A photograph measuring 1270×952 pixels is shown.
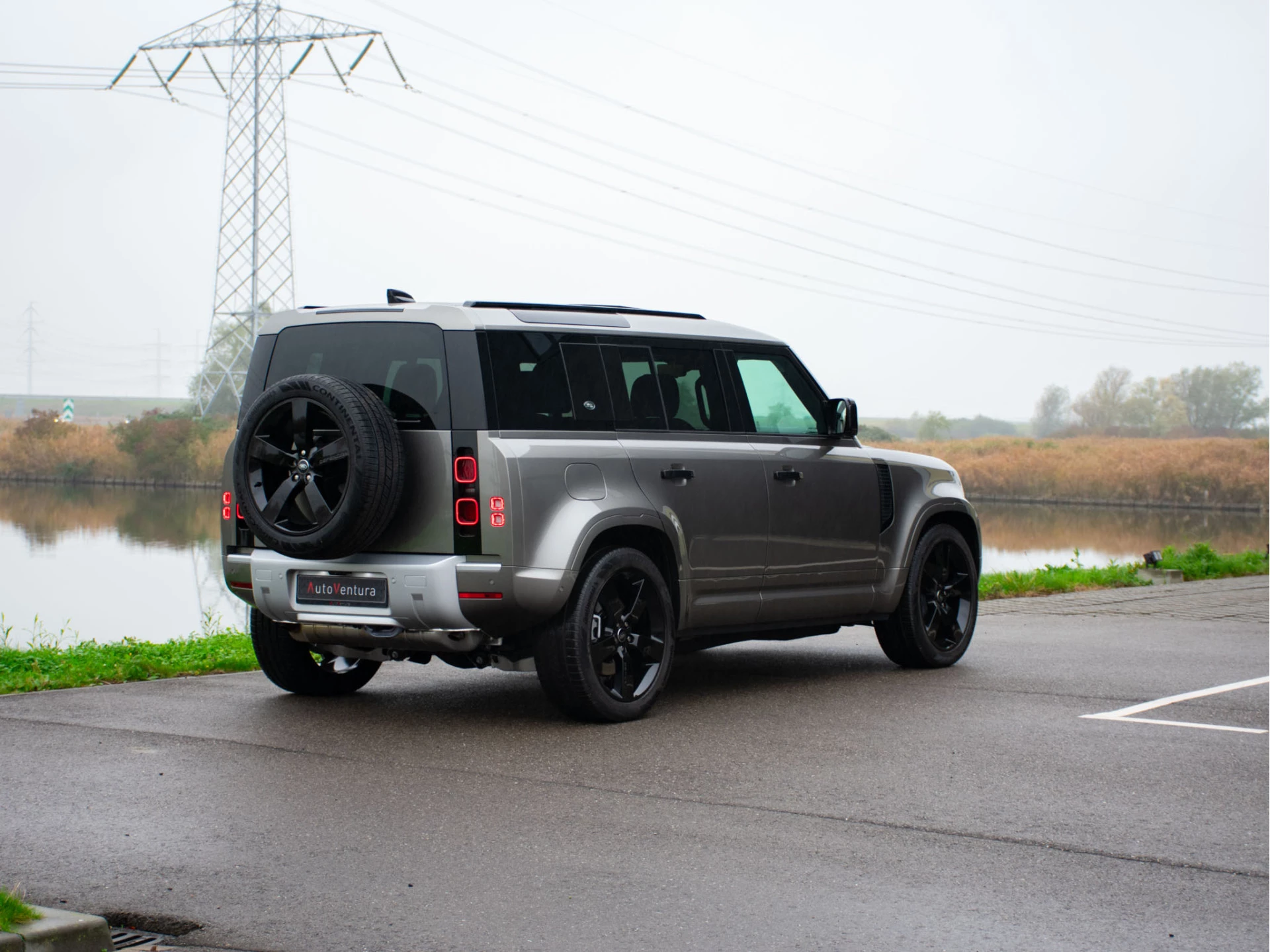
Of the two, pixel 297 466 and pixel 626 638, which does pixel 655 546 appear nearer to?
pixel 626 638

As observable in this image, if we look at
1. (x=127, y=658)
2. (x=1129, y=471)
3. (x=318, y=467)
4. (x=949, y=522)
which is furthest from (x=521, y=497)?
(x=1129, y=471)

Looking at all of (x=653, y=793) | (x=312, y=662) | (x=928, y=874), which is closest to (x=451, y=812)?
(x=653, y=793)

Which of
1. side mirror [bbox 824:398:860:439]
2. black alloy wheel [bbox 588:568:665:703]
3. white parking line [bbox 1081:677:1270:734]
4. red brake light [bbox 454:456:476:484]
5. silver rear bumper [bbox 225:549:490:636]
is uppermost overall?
side mirror [bbox 824:398:860:439]

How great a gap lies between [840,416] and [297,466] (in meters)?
3.45

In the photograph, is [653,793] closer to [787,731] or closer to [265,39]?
[787,731]

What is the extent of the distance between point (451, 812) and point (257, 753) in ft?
4.98

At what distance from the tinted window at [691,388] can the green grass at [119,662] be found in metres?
3.50

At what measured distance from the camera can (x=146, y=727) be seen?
7.60 m

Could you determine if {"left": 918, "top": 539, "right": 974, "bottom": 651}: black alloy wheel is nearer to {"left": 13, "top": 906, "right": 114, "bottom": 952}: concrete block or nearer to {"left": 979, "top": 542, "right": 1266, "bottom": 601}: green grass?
{"left": 979, "top": 542, "right": 1266, "bottom": 601}: green grass

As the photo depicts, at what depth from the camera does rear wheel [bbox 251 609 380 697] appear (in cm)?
849

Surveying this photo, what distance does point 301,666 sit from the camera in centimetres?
859

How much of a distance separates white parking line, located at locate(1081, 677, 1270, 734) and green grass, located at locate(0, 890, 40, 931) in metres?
5.70

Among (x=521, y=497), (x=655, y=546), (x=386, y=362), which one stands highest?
(x=386, y=362)

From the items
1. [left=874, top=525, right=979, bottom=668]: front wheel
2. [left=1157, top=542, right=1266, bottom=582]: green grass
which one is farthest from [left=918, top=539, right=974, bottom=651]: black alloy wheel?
[left=1157, top=542, right=1266, bottom=582]: green grass
